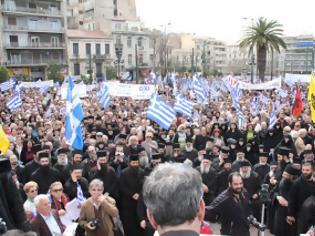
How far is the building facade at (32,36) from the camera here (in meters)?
51.0

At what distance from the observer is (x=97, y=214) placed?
16.2 ft

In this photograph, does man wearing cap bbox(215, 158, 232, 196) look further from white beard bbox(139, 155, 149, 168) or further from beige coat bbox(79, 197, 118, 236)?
beige coat bbox(79, 197, 118, 236)

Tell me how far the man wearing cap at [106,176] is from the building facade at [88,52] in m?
53.2

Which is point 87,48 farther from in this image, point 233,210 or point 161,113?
point 233,210

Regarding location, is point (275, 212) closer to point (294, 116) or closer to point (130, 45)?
point (294, 116)

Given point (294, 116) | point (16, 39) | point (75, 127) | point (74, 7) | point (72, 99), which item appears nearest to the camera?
point (75, 127)

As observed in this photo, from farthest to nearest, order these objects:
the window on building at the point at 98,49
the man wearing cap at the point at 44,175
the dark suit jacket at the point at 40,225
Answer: the window on building at the point at 98,49
the man wearing cap at the point at 44,175
the dark suit jacket at the point at 40,225

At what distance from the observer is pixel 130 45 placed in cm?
7269

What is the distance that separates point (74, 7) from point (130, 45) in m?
12.3

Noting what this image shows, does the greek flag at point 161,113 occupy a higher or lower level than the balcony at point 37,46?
lower

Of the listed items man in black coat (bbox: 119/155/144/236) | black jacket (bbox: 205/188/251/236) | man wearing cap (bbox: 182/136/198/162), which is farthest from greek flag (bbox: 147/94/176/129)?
black jacket (bbox: 205/188/251/236)

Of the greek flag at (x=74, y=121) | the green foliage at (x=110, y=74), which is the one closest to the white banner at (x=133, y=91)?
the greek flag at (x=74, y=121)

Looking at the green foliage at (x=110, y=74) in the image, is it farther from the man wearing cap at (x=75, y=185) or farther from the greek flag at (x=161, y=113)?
the man wearing cap at (x=75, y=185)

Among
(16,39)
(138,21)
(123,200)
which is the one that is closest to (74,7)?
(138,21)
